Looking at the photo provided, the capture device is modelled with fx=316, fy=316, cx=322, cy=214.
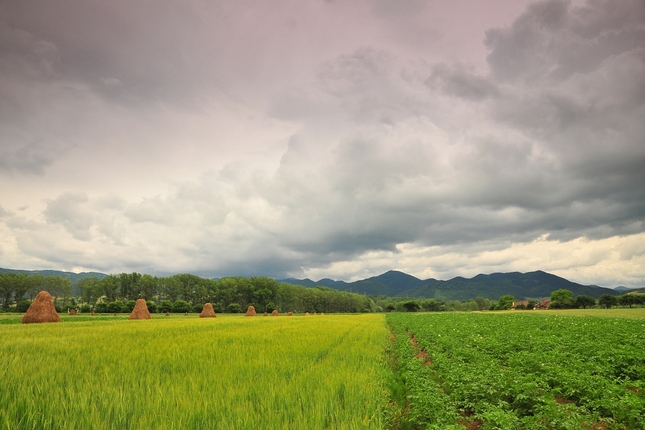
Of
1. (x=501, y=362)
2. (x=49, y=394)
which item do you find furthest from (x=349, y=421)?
(x=501, y=362)

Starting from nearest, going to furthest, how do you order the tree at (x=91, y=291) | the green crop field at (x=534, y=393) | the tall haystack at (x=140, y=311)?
the green crop field at (x=534, y=393), the tall haystack at (x=140, y=311), the tree at (x=91, y=291)

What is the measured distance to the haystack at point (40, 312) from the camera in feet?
114

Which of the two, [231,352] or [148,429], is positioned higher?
[148,429]

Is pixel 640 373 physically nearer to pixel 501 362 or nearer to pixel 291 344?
pixel 501 362

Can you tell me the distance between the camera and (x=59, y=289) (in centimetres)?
12938

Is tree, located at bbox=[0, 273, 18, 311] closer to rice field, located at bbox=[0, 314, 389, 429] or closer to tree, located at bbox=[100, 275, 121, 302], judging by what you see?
tree, located at bbox=[100, 275, 121, 302]

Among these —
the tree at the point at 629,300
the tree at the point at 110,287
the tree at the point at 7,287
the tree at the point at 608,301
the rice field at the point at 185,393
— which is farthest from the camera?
the tree at the point at 110,287

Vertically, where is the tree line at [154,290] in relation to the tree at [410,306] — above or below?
above

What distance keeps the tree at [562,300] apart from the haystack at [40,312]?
5962 inches

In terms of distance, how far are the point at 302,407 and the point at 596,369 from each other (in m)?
10.3

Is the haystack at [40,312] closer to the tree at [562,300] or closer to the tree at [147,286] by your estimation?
the tree at [147,286]

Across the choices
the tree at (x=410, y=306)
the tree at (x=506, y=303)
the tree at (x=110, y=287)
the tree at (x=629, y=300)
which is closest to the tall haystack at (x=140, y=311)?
the tree at (x=110, y=287)

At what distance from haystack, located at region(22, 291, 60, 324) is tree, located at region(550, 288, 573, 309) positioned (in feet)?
497

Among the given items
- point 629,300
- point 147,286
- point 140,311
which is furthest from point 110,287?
point 629,300
